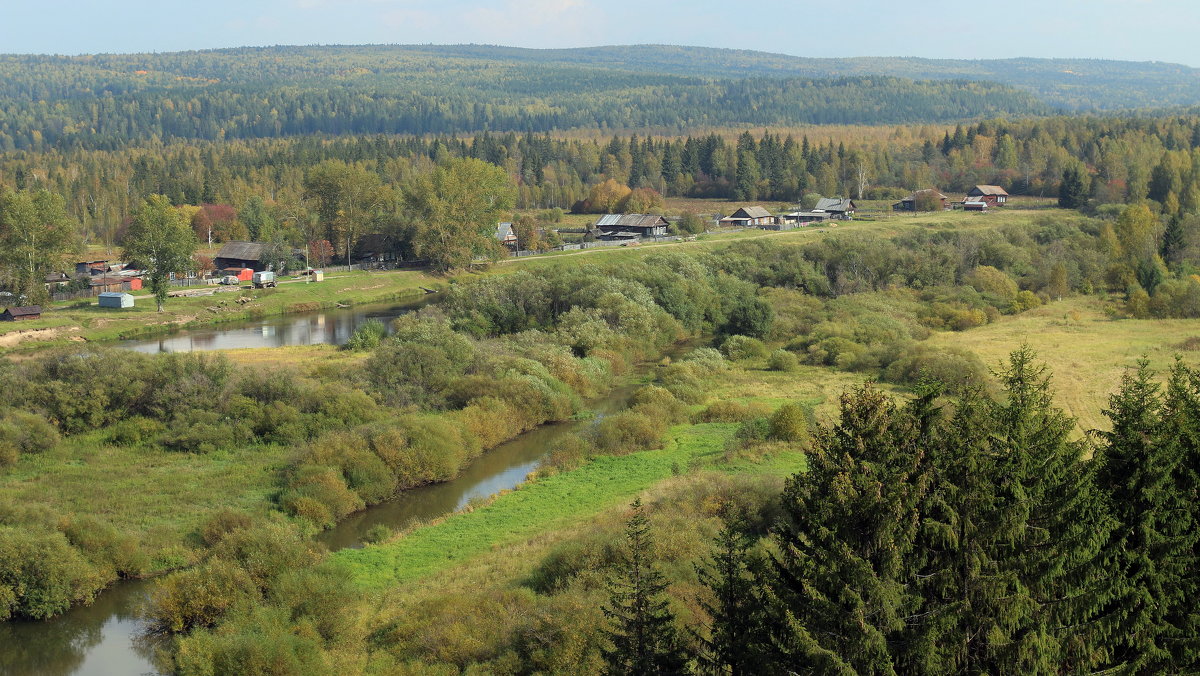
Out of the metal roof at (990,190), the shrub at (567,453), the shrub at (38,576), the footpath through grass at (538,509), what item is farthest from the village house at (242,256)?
the metal roof at (990,190)

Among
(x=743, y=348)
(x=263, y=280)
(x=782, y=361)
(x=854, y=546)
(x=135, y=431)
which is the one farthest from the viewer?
(x=263, y=280)

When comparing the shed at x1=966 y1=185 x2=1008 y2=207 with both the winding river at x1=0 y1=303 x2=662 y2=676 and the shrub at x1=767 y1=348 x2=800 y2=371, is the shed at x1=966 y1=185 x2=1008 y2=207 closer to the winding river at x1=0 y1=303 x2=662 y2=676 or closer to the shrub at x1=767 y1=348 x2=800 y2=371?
the shrub at x1=767 y1=348 x2=800 y2=371

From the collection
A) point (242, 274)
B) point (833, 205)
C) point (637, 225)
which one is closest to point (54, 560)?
point (242, 274)

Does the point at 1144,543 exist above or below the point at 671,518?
above

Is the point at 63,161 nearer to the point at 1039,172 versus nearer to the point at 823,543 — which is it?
the point at 1039,172

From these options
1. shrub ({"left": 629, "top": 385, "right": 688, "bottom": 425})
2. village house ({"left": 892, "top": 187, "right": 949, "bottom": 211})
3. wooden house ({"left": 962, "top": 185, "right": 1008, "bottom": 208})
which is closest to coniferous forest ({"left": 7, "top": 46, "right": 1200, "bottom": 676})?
shrub ({"left": 629, "top": 385, "right": 688, "bottom": 425})

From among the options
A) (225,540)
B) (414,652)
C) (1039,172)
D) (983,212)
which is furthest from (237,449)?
(1039,172)

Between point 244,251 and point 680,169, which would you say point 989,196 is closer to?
point 680,169

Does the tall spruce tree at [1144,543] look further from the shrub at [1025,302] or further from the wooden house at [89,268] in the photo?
the wooden house at [89,268]
